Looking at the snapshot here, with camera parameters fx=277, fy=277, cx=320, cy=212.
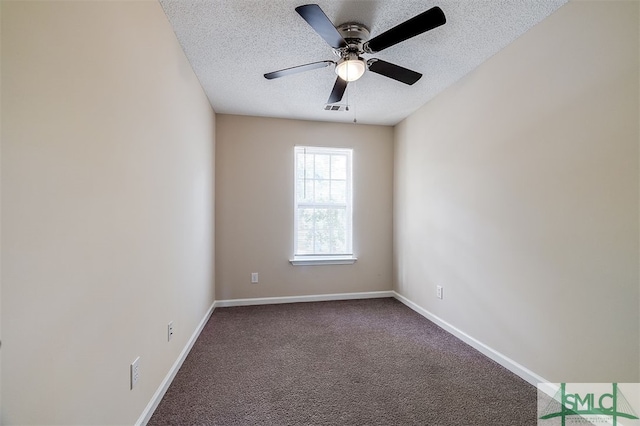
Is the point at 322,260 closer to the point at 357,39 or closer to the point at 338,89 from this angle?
the point at 338,89

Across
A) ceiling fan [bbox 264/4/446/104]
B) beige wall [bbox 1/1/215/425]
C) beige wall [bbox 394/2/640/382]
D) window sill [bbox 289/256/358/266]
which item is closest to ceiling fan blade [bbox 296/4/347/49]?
ceiling fan [bbox 264/4/446/104]

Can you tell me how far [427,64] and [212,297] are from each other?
133 inches

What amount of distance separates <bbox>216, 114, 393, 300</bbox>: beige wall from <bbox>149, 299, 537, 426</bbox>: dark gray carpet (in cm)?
77

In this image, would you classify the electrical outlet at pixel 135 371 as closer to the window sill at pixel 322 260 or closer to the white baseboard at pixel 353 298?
the white baseboard at pixel 353 298

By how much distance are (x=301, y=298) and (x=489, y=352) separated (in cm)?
219

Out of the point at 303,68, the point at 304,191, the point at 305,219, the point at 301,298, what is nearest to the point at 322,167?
the point at 304,191

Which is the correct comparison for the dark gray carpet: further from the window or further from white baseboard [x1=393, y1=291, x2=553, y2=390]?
the window

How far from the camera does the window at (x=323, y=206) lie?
381cm

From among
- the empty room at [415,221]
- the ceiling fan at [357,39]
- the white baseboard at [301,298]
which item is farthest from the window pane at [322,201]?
the ceiling fan at [357,39]

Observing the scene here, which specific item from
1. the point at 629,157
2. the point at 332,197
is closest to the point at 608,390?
the point at 629,157

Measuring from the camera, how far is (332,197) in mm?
3916

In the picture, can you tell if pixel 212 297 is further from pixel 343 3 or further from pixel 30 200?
pixel 343 3

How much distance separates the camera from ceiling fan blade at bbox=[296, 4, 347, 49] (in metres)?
1.42

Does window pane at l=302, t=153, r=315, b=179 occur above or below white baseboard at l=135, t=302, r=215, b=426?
above
